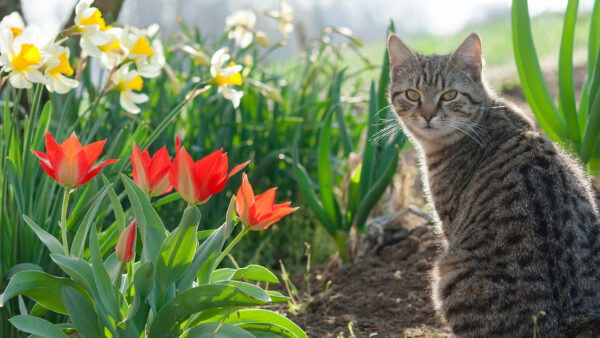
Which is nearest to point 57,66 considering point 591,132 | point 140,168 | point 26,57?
point 26,57

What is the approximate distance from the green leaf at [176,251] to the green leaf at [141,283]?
0.21ft

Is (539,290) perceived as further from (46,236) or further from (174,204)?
(174,204)

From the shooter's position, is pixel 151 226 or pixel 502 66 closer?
pixel 151 226

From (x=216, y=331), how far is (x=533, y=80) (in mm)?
2011

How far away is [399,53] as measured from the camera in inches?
103

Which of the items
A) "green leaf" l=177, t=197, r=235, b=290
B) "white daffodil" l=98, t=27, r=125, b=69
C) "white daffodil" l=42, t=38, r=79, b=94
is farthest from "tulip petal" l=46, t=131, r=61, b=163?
"white daffodil" l=98, t=27, r=125, b=69

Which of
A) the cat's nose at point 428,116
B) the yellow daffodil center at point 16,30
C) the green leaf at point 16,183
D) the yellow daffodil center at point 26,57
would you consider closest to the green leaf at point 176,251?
the green leaf at point 16,183

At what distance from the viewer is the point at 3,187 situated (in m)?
1.85

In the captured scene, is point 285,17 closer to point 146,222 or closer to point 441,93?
point 441,93

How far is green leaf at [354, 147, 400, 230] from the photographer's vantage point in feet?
8.55

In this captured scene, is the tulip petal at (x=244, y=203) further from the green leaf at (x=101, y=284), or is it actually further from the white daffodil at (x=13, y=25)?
the white daffodil at (x=13, y=25)

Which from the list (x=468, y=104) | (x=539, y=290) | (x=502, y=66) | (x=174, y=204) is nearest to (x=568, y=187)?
(x=539, y=290)

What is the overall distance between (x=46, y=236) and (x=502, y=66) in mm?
8555

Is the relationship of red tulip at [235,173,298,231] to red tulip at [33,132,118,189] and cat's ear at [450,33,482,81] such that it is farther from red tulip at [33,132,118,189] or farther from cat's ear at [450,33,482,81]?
cat's ear at [450,33,482,81]
